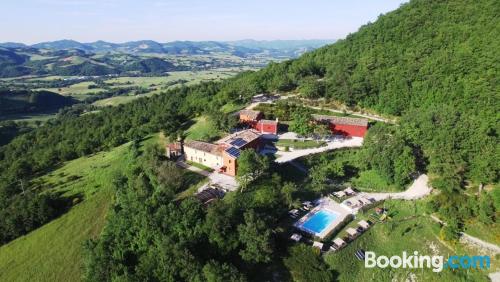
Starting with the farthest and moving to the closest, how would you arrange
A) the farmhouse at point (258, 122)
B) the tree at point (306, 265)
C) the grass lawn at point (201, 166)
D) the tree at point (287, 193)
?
the farmhouse at point (258, 122) < the grass lawn at point (201, 166) < the tree at point (287, 193) < the tree at point (306, 265)

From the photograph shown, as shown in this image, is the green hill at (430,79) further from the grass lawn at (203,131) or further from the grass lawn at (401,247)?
the grass lawn at (203,131)

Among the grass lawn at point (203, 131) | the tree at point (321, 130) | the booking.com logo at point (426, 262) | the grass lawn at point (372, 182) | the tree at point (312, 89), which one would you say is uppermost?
the tree at point (312, 89)

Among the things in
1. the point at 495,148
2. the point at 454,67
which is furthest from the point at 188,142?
the point at 454,67

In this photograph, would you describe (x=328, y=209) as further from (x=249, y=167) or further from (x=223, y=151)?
(x=223, y=151)

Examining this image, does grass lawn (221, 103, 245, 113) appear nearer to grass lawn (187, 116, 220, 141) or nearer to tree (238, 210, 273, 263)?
grass lawn (187, 116, 220, 141)

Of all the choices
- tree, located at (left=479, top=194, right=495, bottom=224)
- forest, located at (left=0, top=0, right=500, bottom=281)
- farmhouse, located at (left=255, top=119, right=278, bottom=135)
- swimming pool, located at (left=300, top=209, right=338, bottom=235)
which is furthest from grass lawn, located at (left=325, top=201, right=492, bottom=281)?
farmhouse, located at (left=255, top=119, right=278, bottom=135)

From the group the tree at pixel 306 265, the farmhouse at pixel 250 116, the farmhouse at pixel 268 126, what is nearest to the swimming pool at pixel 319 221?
the tree at pixel 306 265

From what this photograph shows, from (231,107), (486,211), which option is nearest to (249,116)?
(231,107)
